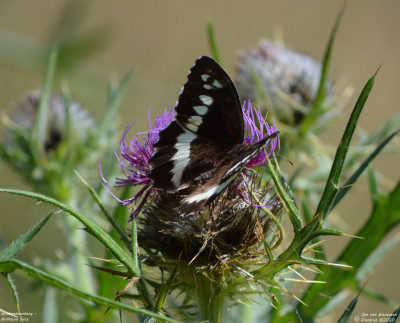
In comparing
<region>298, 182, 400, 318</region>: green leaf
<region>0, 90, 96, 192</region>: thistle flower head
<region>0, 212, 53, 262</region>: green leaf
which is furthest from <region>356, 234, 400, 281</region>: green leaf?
<region>0, 90, 96, 192</region>: thistle flower head

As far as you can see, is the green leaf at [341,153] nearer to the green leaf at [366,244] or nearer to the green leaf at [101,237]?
the green leaf at [101,237]

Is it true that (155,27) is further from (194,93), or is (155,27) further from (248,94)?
(194,93)

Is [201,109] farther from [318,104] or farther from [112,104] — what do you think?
[112,104]

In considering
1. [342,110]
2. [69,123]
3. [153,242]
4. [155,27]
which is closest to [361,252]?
[153,242]

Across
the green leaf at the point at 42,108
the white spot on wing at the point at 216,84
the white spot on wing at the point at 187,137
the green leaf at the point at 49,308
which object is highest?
the white spot on wing at the point at 216,84

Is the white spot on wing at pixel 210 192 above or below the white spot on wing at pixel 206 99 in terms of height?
below

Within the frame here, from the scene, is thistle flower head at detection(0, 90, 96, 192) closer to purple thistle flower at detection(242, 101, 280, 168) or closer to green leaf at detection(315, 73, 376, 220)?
purple thistle flower at detection(242, 101, 280, 168)

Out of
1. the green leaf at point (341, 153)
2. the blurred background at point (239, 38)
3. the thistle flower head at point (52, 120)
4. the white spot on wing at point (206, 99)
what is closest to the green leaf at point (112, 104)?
the thistle flower head at point (52, 120)

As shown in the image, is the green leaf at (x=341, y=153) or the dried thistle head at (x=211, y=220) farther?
the dried thistle head at (x=211, y=220)

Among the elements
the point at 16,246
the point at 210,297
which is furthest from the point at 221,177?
the point at 16,246
